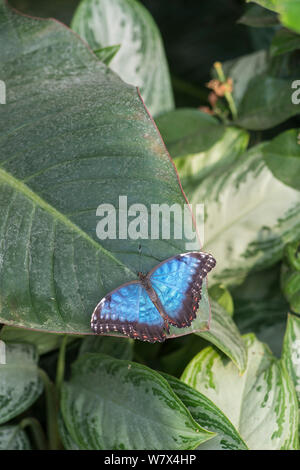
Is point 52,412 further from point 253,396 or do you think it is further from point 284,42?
point 284,42

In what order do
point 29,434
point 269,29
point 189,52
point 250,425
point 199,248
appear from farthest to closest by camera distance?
point 189,52
point 269,29
point 29,434
point 250,425
point 199,248

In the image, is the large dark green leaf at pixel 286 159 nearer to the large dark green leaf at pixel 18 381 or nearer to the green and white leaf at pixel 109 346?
the green and white leaf at pixel 109 346

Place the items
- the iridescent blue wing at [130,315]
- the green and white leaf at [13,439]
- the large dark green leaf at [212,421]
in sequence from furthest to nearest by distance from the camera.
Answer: the green and white leaf at [13,439]
the large dark green leaf at [212,421]
the iridescent blue wing at [130,315]

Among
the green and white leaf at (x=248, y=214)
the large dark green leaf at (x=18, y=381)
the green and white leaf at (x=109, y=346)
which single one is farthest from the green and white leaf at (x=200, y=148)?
the large dark green leaf at (x=18, y=381)

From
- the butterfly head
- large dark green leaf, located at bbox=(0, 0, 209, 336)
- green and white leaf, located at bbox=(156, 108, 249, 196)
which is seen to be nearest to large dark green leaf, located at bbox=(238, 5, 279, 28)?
green and white leaf, located at bbox=(156, 108, 249, 196)

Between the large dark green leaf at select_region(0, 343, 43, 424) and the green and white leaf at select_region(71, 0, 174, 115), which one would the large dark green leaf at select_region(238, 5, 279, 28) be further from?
the large dark green leaf at select_region(0, 343, 43, 424)
